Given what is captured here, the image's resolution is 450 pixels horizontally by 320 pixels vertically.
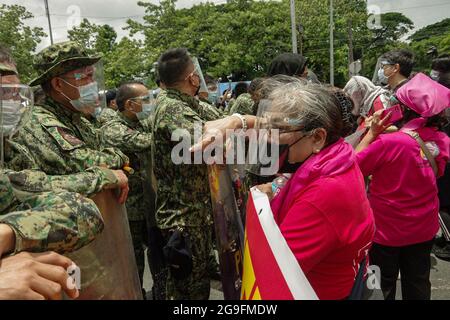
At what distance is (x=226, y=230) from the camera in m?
2.31

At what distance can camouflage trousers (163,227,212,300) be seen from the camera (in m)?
2.68

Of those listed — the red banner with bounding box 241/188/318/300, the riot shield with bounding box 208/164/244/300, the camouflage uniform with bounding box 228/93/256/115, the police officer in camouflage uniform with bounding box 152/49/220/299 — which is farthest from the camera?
the camouflage uniform with bounding box 228/93/256/115

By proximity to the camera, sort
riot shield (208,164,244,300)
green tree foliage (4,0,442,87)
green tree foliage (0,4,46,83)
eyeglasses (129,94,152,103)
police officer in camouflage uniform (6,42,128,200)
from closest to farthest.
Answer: police officer in camouflage uniform (6,42,128,200), riot shield (208,164,244,300), eyeglasses (129,94,152,103), green tree foliage (0,4,46,83), green tree foliage (4,0,442,87)

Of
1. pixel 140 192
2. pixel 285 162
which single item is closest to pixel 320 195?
pixel 285 162

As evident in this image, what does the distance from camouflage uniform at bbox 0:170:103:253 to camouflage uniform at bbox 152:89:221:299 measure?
1.36 m

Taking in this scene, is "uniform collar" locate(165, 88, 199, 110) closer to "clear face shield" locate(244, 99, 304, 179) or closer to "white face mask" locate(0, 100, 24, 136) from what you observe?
"clear face shield" locate(244, 99, 304, 179)

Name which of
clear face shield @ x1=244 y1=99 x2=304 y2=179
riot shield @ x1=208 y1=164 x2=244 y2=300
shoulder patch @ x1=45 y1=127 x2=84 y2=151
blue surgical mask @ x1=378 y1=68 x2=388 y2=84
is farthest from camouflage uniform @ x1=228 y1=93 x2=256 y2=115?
clear face shield @ x1=244 y1=99 x2=304 y2=179

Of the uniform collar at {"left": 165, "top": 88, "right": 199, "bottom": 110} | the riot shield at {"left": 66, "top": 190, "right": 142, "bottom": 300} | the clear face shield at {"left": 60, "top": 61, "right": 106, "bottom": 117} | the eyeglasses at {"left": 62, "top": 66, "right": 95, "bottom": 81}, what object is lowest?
the riot shield at {"left": 66, "top": 190, "right": 142, "bottom": 300}

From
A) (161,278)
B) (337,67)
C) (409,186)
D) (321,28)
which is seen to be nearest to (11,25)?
(161,278)

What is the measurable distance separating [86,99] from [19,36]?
16.8 m

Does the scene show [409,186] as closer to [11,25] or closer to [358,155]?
[358,155]

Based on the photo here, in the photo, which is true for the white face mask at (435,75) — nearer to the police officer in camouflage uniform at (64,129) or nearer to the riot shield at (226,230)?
the riot shield at (226,230)

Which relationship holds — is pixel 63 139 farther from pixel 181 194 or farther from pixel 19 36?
pixel 19 36

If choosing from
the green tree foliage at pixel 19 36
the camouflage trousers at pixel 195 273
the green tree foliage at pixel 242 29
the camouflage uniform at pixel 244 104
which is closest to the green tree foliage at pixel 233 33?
the green tree foliage at pixel 242 29
